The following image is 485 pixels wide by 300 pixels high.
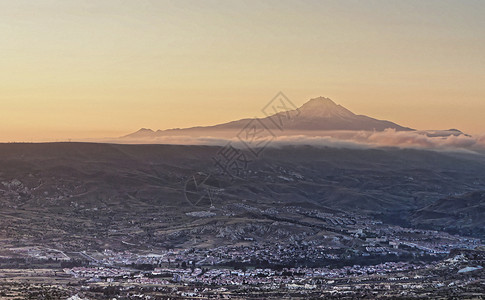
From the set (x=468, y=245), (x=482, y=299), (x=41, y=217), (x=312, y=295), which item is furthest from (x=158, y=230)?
(x=482, y=299)

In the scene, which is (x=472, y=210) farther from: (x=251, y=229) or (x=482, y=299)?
(x=482, y=299)

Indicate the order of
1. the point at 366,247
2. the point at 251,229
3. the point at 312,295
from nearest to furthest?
the point at 312,295 → the point at 366,247 → the point at 251,229

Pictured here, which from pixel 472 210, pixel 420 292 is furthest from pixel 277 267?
pixel 472 210

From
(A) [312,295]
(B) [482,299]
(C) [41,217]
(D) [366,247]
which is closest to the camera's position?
(B) [482,299]

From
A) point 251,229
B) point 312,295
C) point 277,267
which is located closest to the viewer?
point 312,295

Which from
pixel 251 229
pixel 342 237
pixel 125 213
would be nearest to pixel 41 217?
pixel 125 213

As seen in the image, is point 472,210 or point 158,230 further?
point 472,210

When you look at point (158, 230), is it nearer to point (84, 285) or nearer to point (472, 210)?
point (84, 285)

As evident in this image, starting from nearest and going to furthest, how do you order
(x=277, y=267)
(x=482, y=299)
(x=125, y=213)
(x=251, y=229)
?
(x=482, y=299) → (x=277, y=267) → (x=251, y=229) → (x=125, y=213)

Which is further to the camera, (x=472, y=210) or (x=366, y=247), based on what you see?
(x=472, y=210)
